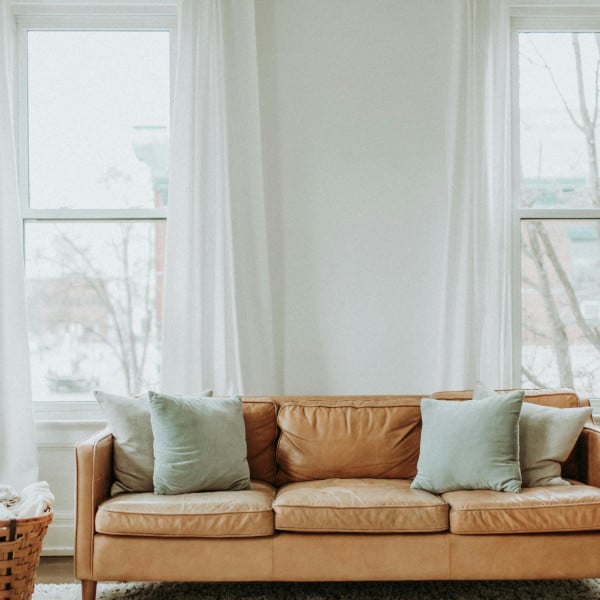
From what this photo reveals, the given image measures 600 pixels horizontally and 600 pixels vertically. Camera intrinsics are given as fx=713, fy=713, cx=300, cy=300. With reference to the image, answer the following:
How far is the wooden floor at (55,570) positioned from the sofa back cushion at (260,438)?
0.98 meters

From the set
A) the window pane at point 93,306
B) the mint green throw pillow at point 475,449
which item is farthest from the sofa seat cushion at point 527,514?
the window pane at point 93,306

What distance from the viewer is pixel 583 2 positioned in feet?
12.8

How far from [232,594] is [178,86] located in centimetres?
250

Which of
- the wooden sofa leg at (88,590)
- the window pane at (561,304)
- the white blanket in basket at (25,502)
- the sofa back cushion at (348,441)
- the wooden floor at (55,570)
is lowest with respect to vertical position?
the wooden floor at (55,570)

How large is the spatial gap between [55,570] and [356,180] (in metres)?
2.49

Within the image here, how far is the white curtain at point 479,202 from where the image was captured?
3.72m

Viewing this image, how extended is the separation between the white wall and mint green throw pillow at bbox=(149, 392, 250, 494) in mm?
875

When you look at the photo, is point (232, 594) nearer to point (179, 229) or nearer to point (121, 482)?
point (121, 482)

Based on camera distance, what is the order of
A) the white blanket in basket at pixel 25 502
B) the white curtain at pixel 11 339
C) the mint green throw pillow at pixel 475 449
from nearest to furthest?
1. the white blanket in basket at pixel 25 502
2. the mint green throw pillow at pixel 475 449
3. the white curtain at pixel 11 339

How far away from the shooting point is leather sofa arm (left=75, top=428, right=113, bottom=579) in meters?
2.75

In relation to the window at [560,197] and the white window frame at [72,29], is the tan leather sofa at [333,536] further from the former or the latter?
the window at [560,197]

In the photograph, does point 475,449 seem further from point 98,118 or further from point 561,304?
point 98,118

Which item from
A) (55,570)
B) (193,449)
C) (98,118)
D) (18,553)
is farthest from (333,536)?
(98,118)

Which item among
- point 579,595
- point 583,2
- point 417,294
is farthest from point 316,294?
point 583,2
